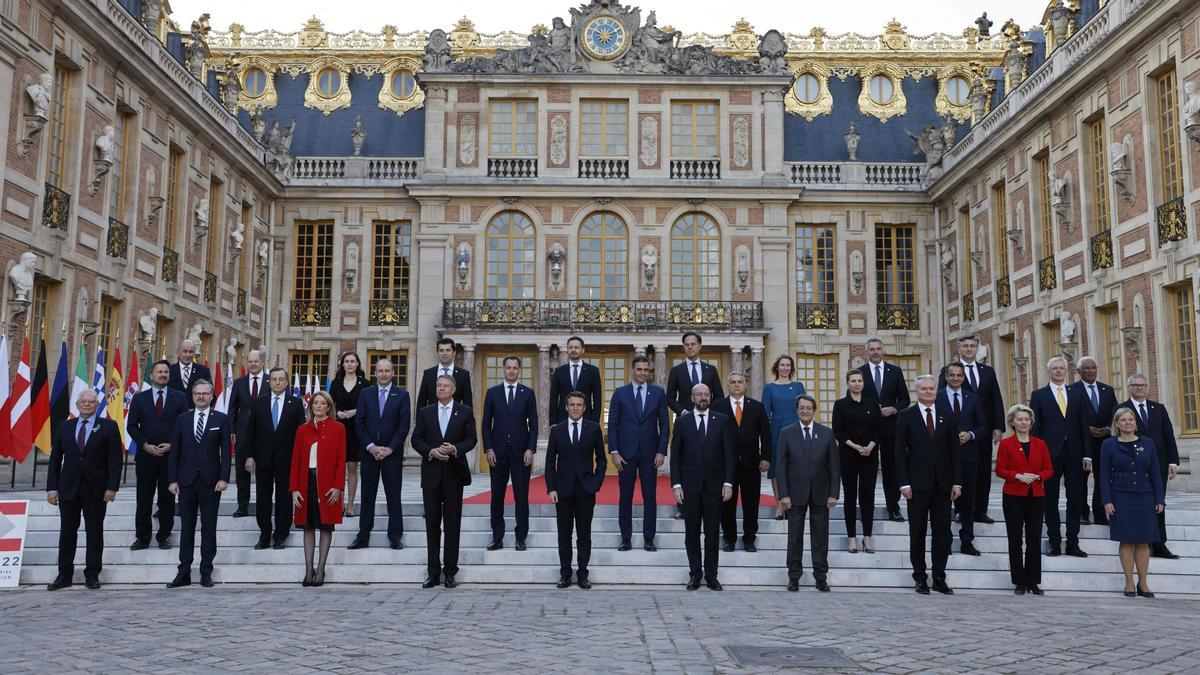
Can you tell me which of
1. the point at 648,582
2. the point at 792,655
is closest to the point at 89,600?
the point at 648,582

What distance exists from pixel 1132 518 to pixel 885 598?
221 cm

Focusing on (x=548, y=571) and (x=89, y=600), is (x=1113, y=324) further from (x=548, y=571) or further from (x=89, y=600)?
(x=89, y=600)

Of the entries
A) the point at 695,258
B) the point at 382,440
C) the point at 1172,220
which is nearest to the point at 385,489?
the point at 382,440

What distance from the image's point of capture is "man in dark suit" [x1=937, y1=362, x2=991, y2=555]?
923cm

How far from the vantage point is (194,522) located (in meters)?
8.84

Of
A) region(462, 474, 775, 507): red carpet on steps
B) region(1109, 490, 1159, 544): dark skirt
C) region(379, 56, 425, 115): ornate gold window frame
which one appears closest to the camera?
region(1109, 490, 1159, 544): dark skirt

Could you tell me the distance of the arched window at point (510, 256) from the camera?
23.8 meters

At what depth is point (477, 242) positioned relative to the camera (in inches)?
939

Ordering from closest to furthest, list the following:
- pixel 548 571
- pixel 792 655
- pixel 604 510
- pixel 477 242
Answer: pixel 792 655, pixel 548 571, pixel 604 510, pixel 477 242

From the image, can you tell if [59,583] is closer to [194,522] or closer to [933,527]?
[194,522]

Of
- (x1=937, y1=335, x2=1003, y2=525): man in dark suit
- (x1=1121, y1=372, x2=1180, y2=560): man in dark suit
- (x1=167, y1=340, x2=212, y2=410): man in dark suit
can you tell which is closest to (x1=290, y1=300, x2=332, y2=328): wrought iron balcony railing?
(x1=167, y1=340, x2=212, y2=410): man in dark suit

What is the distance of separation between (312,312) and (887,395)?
17.3 metres

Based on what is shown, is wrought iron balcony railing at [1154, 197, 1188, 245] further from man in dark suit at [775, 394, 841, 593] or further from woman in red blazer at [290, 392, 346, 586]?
woman in red blazer at [290, 392, 346, 586]

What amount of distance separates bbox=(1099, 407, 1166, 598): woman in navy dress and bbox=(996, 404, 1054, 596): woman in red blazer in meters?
0.58
